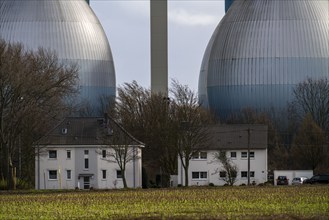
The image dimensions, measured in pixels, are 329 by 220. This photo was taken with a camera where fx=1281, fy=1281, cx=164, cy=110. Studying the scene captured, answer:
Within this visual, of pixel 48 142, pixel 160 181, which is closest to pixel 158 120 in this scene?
pixel 160 181

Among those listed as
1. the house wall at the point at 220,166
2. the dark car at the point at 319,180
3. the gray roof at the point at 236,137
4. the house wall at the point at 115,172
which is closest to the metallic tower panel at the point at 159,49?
the gray roof at the point at 236,137

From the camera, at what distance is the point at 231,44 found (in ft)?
407

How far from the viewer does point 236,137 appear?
323 ft

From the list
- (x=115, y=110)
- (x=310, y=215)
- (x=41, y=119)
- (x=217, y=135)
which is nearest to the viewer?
(x=310, y=215)

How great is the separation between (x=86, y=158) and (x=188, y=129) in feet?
25.6

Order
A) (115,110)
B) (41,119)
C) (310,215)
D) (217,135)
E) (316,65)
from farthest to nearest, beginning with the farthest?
(316,65), (115,110), (217,135), (41,119), (310,215)

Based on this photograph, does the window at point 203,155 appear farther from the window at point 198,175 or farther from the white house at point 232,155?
the window at point 198,175

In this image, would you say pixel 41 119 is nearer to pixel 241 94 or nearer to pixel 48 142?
pixel 48 142

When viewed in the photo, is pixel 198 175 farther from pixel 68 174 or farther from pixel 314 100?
pixel 314 100

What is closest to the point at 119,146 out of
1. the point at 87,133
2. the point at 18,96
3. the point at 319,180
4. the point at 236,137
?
the point at 87,133

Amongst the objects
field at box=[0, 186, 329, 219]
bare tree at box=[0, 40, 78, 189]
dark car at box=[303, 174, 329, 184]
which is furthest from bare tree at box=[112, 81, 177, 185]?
field at box=[0, 186, 329, 219]

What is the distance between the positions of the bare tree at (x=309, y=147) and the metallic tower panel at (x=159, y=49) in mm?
23293

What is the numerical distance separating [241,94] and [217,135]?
2583 cm

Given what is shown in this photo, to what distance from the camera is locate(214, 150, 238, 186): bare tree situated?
92419 millimetres
